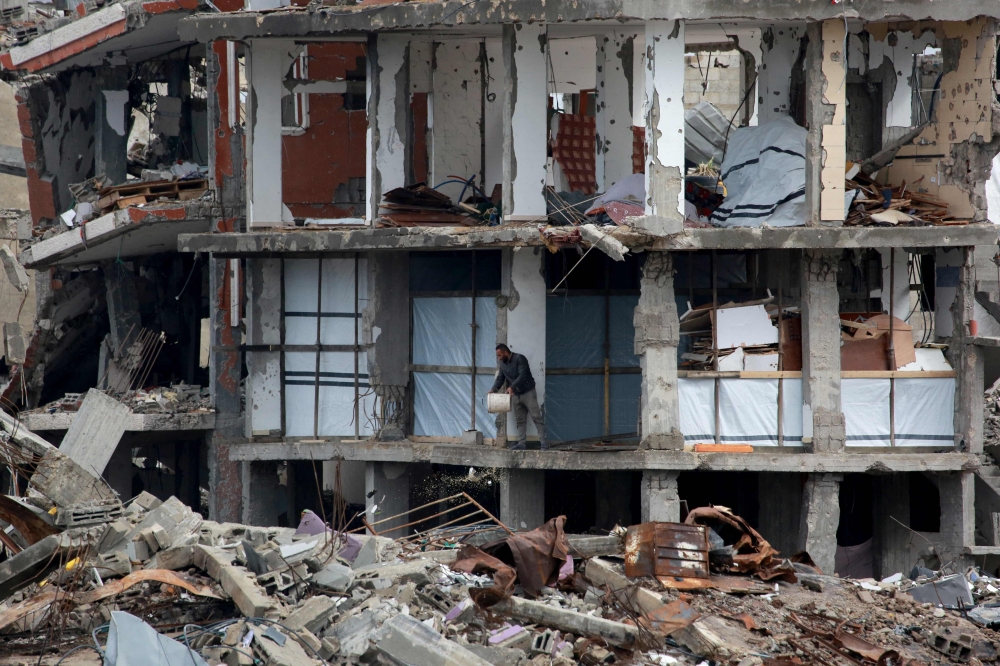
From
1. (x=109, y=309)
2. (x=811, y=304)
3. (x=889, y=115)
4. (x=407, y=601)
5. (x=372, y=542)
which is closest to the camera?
(x=407, y=601)

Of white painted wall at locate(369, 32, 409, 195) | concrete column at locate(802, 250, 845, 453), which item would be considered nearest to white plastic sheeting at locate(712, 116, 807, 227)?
concrete column at locate(802, 250, 845, 453)

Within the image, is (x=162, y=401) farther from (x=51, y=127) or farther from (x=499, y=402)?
(x=499, y=402)

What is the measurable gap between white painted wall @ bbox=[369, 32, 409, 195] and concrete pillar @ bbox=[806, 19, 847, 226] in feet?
19.3

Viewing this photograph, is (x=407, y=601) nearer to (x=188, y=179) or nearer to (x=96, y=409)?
(x=96, y=409)

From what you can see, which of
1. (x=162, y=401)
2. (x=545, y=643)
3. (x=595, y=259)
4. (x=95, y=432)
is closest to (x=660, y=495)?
(x=595, y=259)

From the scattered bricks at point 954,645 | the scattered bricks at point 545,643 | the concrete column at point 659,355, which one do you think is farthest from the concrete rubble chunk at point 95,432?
the scattered bricks at point 954,645

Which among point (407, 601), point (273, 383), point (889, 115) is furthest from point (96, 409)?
point (889, 115)

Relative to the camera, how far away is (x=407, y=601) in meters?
10.6

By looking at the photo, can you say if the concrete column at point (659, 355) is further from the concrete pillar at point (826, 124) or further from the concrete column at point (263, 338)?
the concrete column at point (263, 338)

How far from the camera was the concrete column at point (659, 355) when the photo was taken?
50.9ft

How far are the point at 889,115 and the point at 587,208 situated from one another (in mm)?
4584

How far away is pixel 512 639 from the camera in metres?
10.1

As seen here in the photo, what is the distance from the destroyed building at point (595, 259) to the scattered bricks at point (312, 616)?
15.6 feet

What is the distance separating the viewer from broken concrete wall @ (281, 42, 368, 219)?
18922mm
